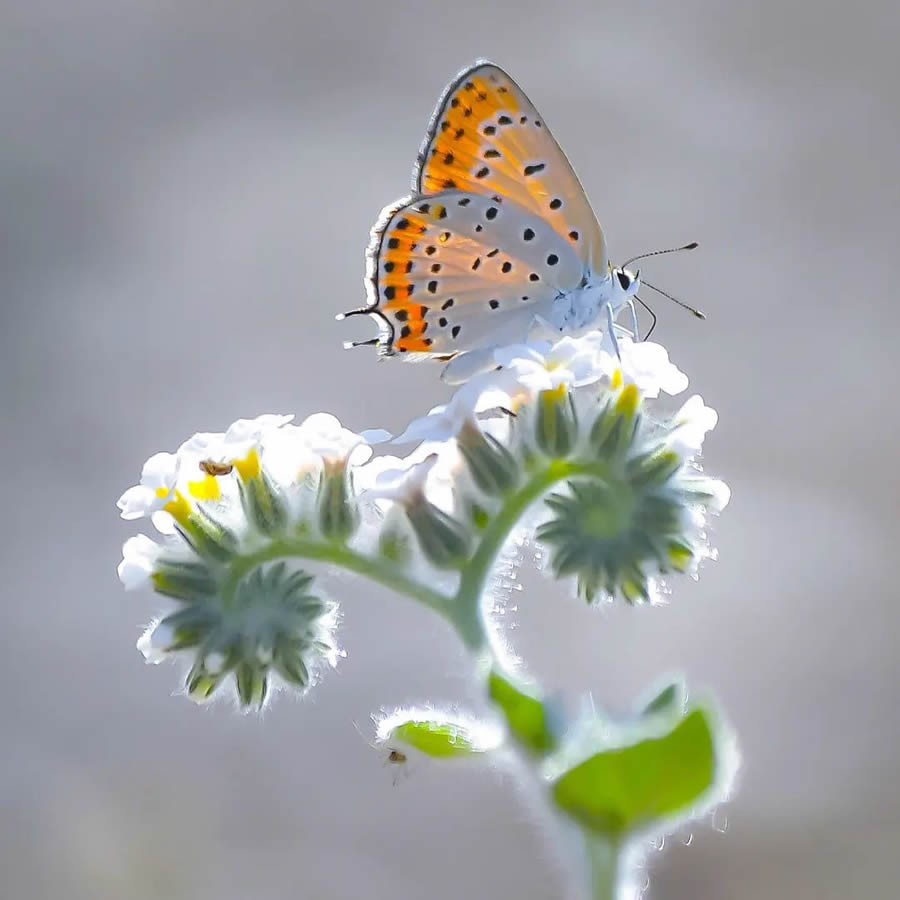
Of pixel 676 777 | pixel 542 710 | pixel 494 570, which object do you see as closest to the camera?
pixel 676 777

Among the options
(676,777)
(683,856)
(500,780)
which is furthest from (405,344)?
(683,856)

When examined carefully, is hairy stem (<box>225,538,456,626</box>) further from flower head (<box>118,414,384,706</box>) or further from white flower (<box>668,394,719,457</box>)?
white flower (<box>668,394,719,457</box>)

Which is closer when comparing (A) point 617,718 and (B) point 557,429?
(A) point 617,718

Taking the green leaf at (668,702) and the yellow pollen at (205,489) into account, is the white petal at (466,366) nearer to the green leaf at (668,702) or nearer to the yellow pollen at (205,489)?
the yellow pollen at (205,489)

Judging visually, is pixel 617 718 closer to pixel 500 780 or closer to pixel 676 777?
pixel 676 777

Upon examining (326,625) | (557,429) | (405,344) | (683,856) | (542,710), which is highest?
(683,856)

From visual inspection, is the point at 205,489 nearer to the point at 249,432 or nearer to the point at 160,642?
the point at 249,432

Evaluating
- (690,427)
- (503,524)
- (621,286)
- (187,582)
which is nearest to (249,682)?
(187,582)
